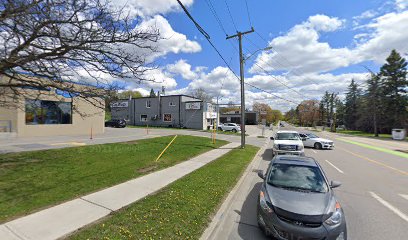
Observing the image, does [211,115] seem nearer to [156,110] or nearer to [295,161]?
[156,110]

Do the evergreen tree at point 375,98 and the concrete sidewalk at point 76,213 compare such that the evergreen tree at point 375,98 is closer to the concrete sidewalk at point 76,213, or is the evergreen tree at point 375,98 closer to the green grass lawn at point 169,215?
the green grass lawn at point 169,215

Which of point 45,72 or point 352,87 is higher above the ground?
point 352,87

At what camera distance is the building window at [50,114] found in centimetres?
1792

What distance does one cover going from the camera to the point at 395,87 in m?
42.1

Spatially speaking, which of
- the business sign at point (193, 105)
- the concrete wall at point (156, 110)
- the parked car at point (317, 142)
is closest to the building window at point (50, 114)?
the business sign at point (193, 105)

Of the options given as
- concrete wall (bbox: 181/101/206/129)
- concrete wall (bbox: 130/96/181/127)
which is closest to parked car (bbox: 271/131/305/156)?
concrete wall (bbox: 181/101/206/129)

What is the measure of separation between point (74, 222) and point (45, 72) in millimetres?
5119

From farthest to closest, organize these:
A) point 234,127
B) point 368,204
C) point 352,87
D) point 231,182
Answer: point 352,87 → point 234,127 → point 231,182 → point 368,204

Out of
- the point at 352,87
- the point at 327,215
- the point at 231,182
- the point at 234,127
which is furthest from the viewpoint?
the point at 352,87

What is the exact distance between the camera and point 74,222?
4.29 meters

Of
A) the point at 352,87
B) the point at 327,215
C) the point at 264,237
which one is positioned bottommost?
the point at 264,237

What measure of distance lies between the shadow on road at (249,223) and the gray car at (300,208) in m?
0.28

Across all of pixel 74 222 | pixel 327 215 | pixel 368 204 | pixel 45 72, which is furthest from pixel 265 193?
pixel 45 72

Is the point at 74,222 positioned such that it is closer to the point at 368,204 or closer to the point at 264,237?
the point at 264,237
